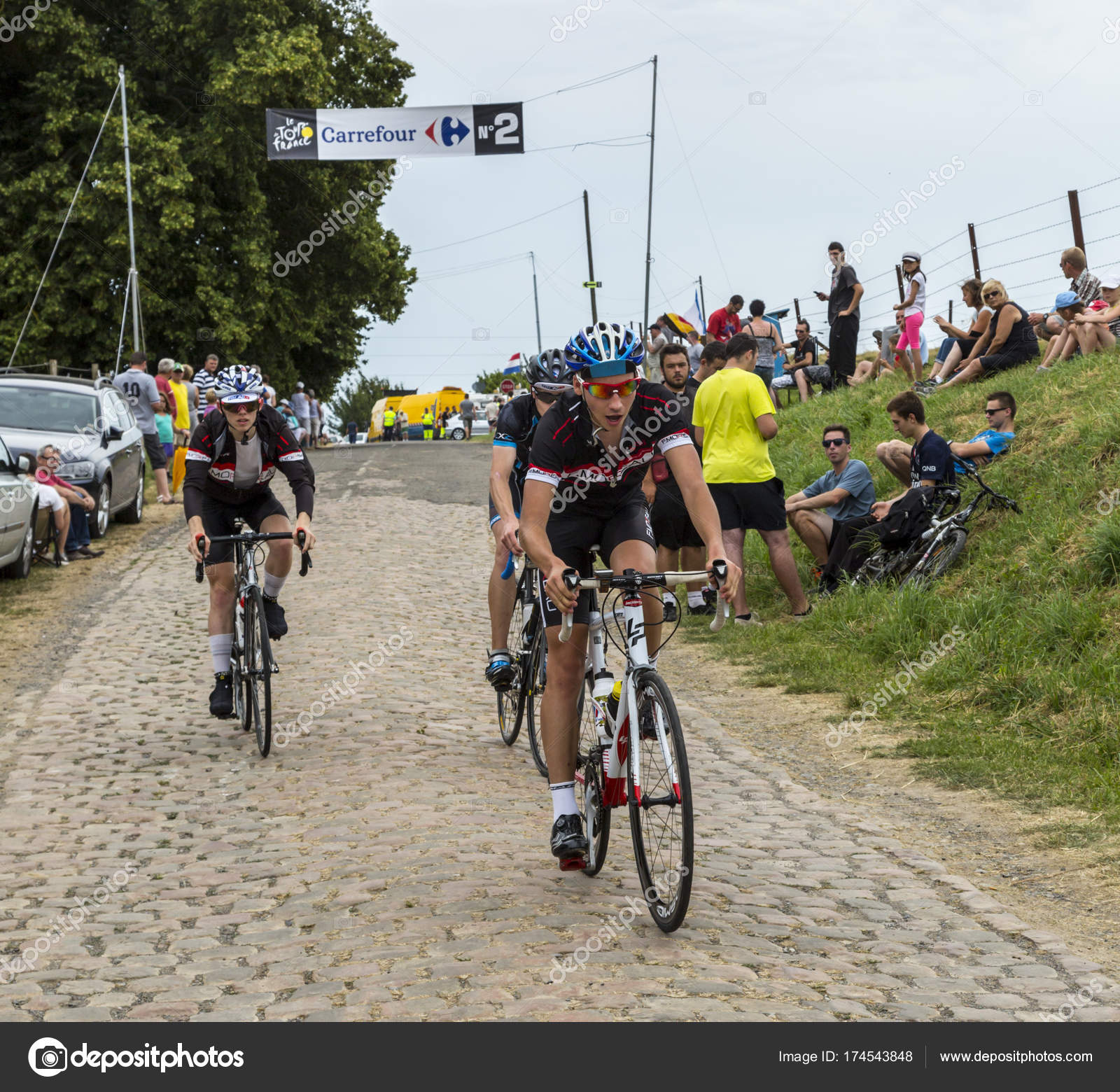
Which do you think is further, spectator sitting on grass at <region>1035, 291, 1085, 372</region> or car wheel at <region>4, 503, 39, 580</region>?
car wheel at <region>4, 503, 39, 580</region>

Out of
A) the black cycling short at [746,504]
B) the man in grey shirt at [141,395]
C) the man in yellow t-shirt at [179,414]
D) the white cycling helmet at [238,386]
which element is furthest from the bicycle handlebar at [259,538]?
the man in yellow t-shirt at [179,414]

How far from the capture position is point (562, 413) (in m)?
5.60

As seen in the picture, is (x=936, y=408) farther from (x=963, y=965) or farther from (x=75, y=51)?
(x=75, y=51)

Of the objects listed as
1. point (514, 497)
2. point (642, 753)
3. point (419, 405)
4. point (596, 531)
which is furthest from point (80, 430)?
point (419, 405)

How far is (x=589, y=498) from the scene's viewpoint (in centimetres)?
584

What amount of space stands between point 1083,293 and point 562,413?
35.6ft

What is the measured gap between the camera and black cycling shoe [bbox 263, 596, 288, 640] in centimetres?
895

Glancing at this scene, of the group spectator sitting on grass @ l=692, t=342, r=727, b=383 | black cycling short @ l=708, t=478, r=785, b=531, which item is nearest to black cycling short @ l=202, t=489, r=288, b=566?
black cycling short @ l=708, t=478, r=785, b=531

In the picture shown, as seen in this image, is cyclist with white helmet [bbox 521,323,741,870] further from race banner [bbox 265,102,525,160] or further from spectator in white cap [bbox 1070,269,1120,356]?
race banner [bbox 265,102,525,160]

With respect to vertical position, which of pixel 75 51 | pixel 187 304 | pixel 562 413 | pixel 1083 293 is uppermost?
pixel 75 51

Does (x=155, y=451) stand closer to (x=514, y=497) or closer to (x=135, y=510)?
(x=135, y=510)

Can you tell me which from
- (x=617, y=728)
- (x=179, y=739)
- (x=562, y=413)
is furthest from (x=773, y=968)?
(x=179, y=739)

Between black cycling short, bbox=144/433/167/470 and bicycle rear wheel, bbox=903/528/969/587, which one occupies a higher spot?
black cycling short, bbox=144/433/167/470

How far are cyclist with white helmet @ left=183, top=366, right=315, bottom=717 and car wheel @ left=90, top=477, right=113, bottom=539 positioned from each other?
9.55 m
